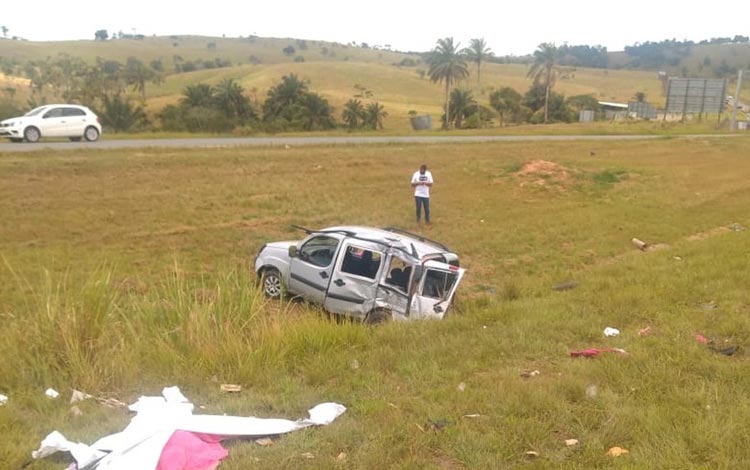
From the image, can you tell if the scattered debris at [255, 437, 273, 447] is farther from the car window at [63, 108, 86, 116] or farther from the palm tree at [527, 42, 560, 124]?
the palm tree at [527, 42, 560, 124]

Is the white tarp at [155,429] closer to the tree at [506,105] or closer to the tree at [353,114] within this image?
the tree at [353,114]

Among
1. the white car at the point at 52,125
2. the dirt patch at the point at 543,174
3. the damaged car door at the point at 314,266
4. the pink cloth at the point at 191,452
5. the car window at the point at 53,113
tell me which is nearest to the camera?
the pink cloth at the point at 191,452

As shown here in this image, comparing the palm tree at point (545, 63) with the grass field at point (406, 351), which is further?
the palm tree at point (545, 63)

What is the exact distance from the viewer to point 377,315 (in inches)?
361

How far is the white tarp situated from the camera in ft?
12.6

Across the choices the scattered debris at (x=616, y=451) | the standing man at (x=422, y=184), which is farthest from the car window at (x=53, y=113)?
the scattered debris at (x=616, y=451)

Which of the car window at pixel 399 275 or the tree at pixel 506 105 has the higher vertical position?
the car window at pixel 399 275

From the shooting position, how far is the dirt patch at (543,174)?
24.1 metres

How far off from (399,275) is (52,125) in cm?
2206

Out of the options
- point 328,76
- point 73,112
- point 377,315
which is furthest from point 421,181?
point 328,76

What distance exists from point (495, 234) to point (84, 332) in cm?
1285

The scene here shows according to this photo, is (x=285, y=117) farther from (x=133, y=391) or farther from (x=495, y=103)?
→ (x=133, y=391)

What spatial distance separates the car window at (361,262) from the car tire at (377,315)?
51 cm

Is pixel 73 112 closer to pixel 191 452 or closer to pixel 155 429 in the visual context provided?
pixel 155 429
